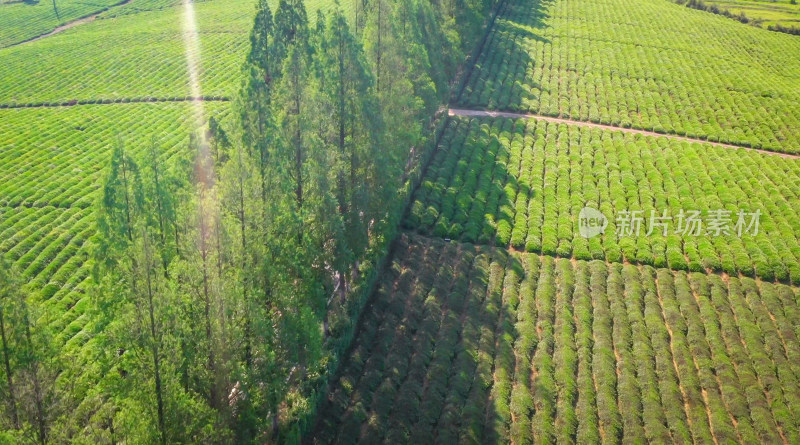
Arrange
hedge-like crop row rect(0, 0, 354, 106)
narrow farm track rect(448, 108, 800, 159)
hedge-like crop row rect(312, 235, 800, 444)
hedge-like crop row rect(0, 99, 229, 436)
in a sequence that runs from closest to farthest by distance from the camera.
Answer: hedge-like crop row rect(0, 99, 229, 436)
hedge-like crop row rect(312, 235, 800, 444)
narrow farm track rect(448, 108, 800, 159)
hedge-like crop row rect(0, 0, 354, 106)

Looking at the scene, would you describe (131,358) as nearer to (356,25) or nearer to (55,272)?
(55,272)

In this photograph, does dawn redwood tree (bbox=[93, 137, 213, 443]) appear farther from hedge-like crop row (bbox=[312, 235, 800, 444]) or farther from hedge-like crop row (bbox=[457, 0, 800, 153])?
hedge-like crop row (bbox=[457, 0, 800, 153])

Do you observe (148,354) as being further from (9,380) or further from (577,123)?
(577,123)

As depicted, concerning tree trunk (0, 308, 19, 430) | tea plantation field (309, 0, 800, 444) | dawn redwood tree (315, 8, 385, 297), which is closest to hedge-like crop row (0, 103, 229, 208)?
dawn redwood tree (315, 8, 385, 297)

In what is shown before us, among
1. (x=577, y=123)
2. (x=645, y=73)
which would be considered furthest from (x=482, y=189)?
(x=645, y=73)

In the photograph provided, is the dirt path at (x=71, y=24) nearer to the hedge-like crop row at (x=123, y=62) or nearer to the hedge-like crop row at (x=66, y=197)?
the hedge-like crop row at (x=123, y=62)
